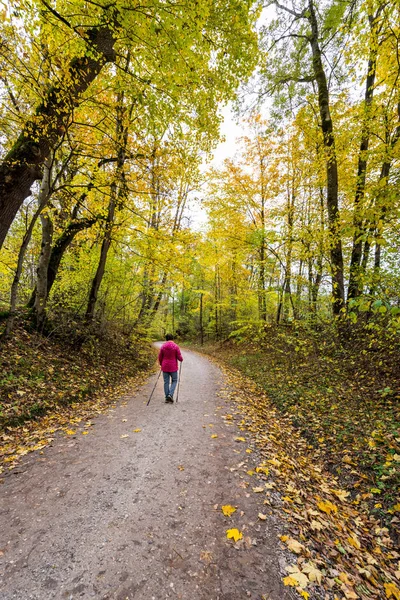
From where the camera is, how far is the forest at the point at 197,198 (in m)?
4.35

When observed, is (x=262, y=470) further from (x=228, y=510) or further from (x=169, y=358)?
(x=169, y=358)

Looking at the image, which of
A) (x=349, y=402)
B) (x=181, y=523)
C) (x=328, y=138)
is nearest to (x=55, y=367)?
(x=181, y=523)

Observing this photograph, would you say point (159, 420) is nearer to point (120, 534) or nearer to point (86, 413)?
point (86, 413)

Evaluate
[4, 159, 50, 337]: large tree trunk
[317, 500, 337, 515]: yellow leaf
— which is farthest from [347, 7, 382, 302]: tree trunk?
[4, 159, 50, 337]: large tree trunk

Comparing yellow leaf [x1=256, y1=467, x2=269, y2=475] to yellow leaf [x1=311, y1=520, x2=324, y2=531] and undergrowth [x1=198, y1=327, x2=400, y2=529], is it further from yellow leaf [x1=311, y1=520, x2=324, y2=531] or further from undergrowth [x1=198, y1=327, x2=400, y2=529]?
undergrowth [x1=198, y1=327, x2=400, y2=529]

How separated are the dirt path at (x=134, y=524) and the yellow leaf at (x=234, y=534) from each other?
5cm

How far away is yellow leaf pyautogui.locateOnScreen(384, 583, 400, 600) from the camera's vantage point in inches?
91.3

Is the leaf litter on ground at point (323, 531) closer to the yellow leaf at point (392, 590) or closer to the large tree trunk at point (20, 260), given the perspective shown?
the yellow leaf at point (392, 590)

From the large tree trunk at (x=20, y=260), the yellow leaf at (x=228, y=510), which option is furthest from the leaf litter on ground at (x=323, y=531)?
the large tree trunk at (x=20, y=260)

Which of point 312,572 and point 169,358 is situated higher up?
point 169,358

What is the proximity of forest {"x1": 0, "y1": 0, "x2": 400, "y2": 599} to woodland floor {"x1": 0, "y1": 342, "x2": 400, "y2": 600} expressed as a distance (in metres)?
0.42

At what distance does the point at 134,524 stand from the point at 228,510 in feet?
3.67

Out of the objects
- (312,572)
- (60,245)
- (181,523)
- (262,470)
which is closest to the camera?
(312,572)

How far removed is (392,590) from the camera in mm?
2359
